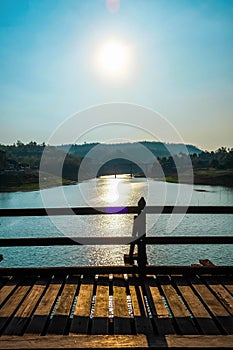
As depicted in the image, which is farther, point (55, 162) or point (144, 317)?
point (55, 162)

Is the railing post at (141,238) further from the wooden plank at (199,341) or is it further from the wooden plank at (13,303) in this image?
the wooden plank at (199,341)

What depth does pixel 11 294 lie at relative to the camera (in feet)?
15.8

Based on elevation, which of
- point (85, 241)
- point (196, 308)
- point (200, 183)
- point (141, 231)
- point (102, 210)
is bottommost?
point (200, 183)

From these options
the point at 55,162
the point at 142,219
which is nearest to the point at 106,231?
the point at 142,219

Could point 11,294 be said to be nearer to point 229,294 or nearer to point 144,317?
point 144,317

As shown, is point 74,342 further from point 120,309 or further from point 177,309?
point 177,309

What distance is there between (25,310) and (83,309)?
75 centimetres

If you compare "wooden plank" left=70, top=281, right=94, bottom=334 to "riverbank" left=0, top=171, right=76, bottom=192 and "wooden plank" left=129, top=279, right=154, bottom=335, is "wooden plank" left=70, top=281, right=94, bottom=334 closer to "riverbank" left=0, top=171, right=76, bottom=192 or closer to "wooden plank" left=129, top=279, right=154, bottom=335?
"wooden plank" left=129, top=279, right=154, bottom=335

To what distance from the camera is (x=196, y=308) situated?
4312mm

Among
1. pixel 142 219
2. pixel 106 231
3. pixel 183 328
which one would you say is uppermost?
pixel 142 219

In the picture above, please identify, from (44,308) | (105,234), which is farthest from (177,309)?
(105,234)

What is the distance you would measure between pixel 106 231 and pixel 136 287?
23.3 metres

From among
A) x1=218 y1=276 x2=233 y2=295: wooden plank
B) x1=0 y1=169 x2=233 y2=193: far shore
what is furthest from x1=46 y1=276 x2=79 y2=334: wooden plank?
x1=0 y1=169 x2=233 y2=193: far shore

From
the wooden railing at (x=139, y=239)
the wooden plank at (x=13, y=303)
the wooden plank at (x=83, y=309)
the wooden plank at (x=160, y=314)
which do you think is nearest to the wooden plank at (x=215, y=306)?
the wooden plank at (x=160, y=314)
